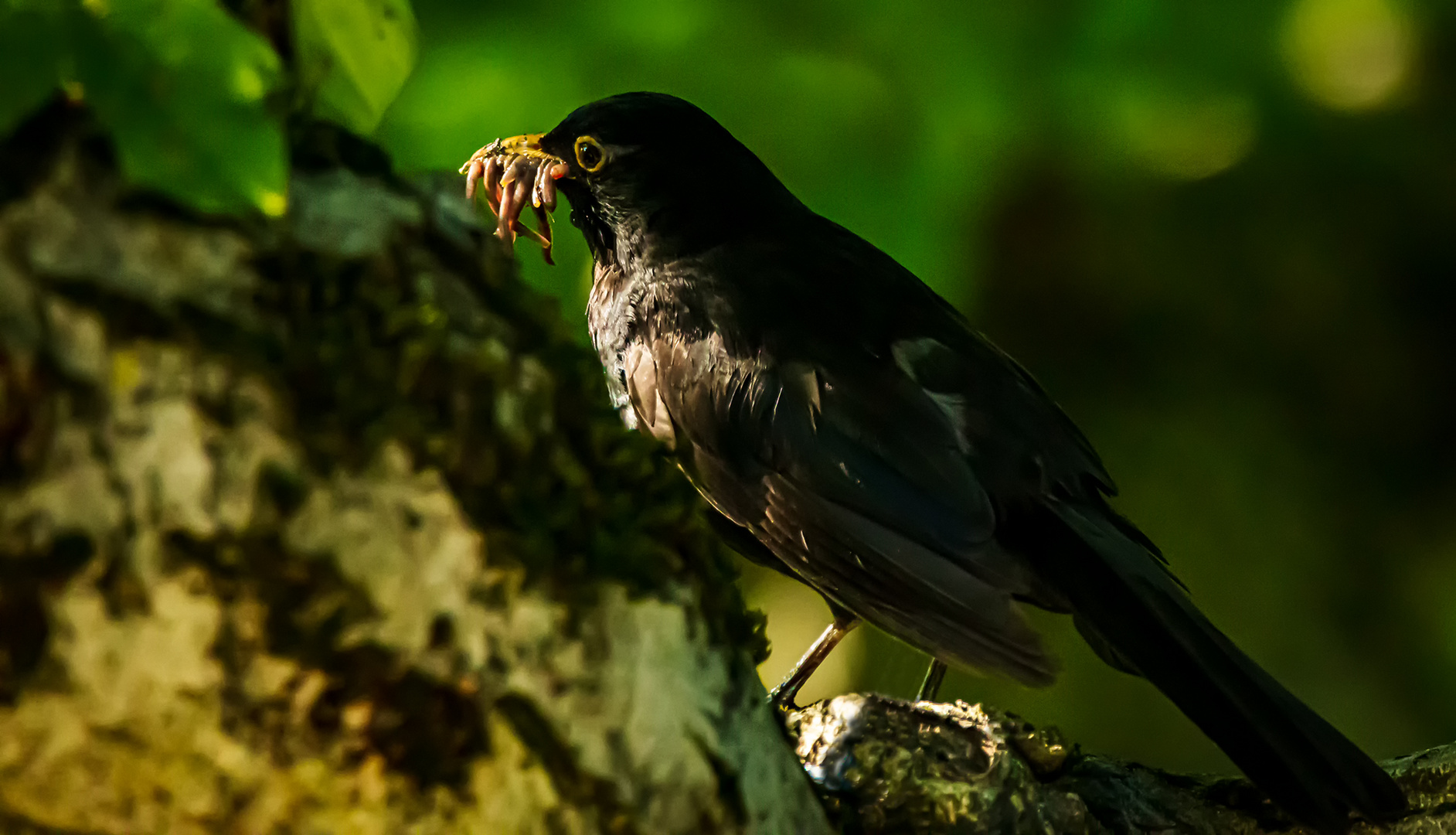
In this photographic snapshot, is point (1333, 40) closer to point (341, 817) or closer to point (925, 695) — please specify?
point (925, 695)

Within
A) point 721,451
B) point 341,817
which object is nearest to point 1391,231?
point 721,451

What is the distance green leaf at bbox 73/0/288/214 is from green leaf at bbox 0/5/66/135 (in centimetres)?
2

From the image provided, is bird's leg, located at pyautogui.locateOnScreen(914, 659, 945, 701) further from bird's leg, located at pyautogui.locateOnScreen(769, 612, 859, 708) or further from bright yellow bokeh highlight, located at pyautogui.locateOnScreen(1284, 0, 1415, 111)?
bright yellow bokeh highlight, located at pyautogui.locateOnScreen(1284, 0, 1415, 111)

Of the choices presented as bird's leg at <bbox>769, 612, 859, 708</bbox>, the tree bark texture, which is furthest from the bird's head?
the tree bark texture

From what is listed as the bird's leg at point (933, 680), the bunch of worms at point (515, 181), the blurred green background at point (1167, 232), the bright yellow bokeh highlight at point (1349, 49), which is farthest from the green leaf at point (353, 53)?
the bright yellow bokeh highlight at point (1349, 49)

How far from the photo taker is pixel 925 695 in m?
2.58

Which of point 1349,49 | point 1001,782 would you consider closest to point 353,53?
point 1001,782

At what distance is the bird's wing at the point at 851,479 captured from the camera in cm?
207

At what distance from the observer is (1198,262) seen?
4.51 meters

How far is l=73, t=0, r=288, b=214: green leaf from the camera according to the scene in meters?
0.99

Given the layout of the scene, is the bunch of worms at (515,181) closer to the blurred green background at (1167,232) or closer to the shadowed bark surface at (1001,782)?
the blurred green background at (1167,232)

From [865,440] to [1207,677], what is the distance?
67 centimetres

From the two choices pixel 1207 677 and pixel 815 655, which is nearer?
pixel 1207 677

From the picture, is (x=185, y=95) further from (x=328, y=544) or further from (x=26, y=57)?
(x=328, y=544)
